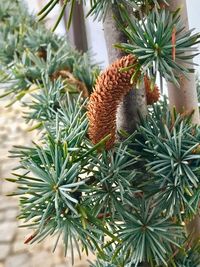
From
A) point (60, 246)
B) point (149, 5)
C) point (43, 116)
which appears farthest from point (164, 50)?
point (60, 246)

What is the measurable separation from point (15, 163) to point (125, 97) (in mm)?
993

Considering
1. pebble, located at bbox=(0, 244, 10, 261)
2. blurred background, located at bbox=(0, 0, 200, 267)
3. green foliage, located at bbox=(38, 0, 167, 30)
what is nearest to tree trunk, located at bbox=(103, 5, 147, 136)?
green foliage, located at bbox=(38, 0, 167, 30)

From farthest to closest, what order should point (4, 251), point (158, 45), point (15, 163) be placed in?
point (15, 163) < point (4, 251) < point (158, 45)

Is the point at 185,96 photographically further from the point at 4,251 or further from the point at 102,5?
the point at 4,251

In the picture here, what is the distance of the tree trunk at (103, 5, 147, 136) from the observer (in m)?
0.30

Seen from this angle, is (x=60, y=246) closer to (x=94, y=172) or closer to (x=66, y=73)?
(x=66, y=73)

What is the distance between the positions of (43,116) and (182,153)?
0.15m

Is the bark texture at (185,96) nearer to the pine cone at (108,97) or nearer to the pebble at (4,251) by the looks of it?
the pine cone at (108,97)

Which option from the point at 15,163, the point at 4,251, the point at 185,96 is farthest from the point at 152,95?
the point at 15,163

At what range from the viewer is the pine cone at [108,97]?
273 millimetres

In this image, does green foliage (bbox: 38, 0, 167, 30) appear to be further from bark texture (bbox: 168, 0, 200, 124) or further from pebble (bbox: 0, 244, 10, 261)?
pebble (bbox: 0, 244, 10, 261)

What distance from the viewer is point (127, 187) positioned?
0.29m

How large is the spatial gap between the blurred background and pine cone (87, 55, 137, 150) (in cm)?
35

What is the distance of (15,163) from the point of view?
126 cm
